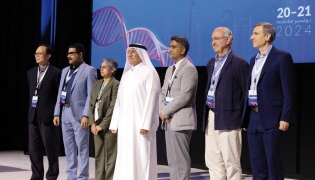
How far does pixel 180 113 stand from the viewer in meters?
5.27

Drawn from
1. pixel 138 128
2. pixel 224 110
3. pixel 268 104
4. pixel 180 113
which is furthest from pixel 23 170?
pixel 268 104

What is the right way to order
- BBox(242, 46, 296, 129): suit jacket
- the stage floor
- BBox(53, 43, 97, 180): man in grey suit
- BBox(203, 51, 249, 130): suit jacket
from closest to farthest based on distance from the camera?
BBox(242, 46, 296, 129): suit jacket, BBox(203, 51, 249, 130): suit jacket, BBox(53, 43, 97, 180): man in grey suit, the stage floor

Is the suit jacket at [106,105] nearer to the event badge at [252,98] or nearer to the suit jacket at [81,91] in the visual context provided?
the suit jacket at [81,91]

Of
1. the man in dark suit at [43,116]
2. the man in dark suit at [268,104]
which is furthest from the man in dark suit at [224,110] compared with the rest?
the man in dark suit at [43,116]

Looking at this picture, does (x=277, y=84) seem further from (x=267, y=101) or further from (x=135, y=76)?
(x=135, y=76)

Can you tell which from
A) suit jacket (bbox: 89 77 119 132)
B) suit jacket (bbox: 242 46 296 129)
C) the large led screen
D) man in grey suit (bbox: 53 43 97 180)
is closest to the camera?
suit jacket (bbox: 242 46 296 129)

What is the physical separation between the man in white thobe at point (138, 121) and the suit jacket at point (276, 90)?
1081 millimetres

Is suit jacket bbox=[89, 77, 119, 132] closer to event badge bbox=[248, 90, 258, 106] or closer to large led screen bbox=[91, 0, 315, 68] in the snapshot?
event badge bbox=[248, 90, 258, 106]

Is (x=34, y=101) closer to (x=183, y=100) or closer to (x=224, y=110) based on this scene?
(x=183, y=100)

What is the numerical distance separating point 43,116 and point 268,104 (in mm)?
2572

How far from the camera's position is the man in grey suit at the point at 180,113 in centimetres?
525

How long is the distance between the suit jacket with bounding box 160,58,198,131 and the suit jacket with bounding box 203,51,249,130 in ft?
1.33

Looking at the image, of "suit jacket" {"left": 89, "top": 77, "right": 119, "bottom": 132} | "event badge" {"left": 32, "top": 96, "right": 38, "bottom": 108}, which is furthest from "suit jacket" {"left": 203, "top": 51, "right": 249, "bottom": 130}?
"event badge" {"left": 32, "top": 96, "right": 38, "bottom": 108}

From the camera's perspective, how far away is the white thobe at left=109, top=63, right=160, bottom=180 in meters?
5.23
